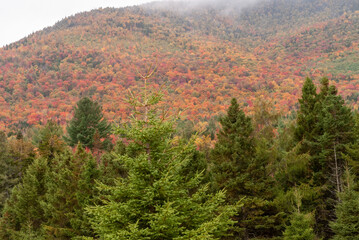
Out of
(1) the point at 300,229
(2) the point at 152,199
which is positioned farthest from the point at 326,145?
(2) the point at 152,199

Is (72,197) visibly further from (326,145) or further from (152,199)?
(326,145)

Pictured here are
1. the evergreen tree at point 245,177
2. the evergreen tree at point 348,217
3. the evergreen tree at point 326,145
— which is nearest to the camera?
the evergreen tree at point 348,217

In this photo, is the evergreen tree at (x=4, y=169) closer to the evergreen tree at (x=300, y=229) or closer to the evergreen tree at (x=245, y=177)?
the evergreen tree at (x=245, y=177)

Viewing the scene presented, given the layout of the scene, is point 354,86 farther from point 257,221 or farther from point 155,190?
point 155,190

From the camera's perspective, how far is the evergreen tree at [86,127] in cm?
3250

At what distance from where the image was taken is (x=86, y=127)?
3394 cm

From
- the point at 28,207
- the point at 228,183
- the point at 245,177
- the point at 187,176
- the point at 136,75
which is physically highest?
the point at 136,75

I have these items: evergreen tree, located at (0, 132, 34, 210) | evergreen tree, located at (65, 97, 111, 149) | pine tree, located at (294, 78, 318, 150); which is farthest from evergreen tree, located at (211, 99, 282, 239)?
evergreen tree, located at (0, 132, 34, 210)

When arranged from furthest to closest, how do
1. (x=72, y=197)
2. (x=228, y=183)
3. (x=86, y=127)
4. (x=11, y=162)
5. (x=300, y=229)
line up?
1. (x=86, y=127)
2. (x=11, y=162)
3. (x=72, y=197)
4. (x=228, y=183)
5. (x=300, y=229)

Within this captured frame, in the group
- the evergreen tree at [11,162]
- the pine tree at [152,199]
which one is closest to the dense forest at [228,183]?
the pine tree at [152,199]

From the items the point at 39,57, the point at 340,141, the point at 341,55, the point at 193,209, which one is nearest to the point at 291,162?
the point at 340,141

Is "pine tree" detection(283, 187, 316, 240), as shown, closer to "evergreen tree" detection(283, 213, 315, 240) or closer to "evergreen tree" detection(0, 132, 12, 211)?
"evergreen tree" detection(283, 213, 315, 240)

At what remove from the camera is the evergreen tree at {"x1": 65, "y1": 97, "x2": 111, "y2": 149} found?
32.5 metres

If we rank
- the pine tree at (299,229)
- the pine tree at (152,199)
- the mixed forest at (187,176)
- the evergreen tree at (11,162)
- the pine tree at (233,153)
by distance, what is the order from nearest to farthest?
the pine tree at (152,199)
the mixed forest at (187,176)
the pine tree at (299,229)
the pine tree at (233,153)
the evergreen tree at (11,162)
